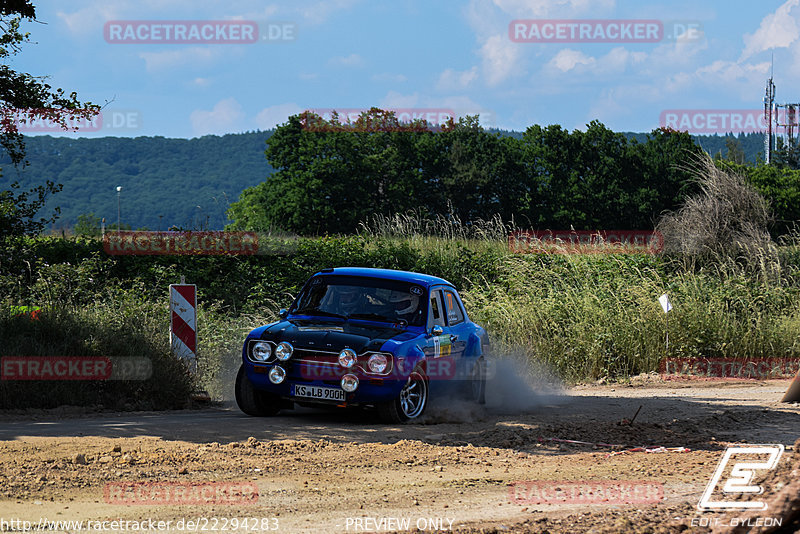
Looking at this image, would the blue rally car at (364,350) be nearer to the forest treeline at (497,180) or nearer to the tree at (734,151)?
the forest treeline at (497,180)

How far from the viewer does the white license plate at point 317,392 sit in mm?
11250

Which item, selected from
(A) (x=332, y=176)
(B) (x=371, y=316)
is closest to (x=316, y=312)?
(B) (x=371, y=316)

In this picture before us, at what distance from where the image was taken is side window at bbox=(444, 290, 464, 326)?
42.4 ft

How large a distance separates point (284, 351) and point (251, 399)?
0.91 meters

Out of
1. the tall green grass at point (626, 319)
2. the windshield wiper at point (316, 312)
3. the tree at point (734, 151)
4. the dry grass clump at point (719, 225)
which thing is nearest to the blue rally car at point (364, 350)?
the windshield wiper at point (316, 312)

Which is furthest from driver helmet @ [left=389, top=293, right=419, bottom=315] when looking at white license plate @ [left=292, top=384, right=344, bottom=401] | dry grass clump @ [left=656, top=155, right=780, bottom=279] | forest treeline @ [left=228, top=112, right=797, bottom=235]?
forest treeline @ [left=228, top=112, right=797, bottom=235]

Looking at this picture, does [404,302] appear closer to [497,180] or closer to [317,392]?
[317,392]

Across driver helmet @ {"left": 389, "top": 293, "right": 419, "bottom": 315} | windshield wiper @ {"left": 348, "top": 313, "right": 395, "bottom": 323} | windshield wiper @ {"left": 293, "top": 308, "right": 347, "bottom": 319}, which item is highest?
driver helmet @ {"left": 389, "top": 293, "right": 419, "bottom": 315}

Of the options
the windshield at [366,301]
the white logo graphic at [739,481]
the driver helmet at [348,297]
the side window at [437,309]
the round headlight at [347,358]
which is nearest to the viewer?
the white logo graphic at [739,481]

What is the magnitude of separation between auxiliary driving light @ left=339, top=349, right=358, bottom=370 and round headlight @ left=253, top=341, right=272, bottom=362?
3.31ft

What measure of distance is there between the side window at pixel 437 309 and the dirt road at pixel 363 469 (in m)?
1.12

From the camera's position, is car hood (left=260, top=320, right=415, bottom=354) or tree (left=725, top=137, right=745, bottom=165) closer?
car hood (left=260, top=320, right=415, bottom=354)

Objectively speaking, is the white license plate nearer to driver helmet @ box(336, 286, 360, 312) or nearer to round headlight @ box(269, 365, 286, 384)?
round headlight @ box(269, 365, 286, 384)

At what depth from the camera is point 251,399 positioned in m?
11.8
